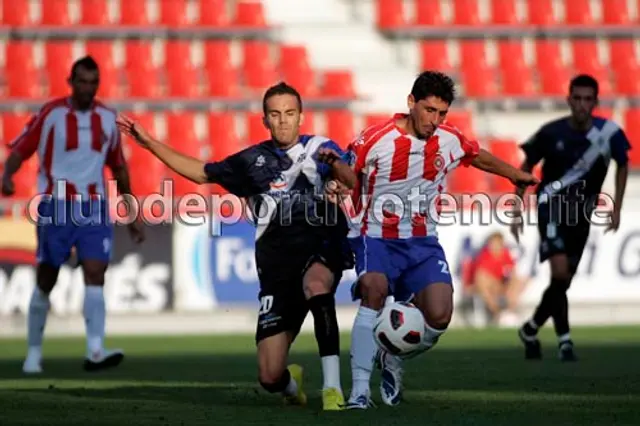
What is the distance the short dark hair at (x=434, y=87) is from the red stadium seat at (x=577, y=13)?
56.8 feet

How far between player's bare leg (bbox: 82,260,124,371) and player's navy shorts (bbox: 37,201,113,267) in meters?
0.10

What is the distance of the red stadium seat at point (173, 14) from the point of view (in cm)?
2333

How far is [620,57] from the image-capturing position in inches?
948

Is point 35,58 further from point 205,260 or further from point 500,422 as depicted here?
point 500,422

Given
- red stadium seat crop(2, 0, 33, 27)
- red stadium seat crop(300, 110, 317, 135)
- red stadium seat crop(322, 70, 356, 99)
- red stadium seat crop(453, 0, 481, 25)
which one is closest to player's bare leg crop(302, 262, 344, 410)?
red stadium seat crop(300, 110, 317, 135)

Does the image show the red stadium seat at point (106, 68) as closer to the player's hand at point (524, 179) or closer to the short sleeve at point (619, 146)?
the short sleeve at point (619, 146)

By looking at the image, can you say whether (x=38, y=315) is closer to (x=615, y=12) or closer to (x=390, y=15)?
(x=390, y=15)

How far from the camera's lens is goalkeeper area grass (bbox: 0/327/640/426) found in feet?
22.7

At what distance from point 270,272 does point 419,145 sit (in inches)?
43.5

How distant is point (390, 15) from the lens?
24.1 m

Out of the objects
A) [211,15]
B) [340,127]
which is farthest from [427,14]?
[211,15]

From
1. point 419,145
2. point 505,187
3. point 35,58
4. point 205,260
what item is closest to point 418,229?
point 419,145

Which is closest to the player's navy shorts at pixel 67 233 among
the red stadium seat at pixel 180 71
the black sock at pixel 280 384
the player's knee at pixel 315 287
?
the black sock at pixel 280 384

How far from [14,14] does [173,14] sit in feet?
8.51
